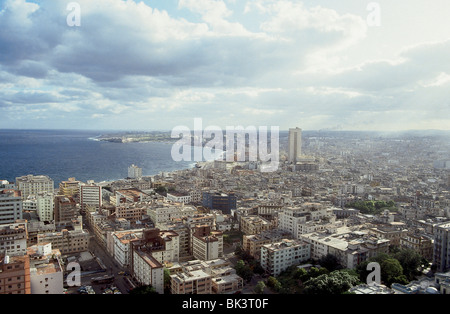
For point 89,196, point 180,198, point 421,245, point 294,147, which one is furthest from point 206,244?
point 294,147

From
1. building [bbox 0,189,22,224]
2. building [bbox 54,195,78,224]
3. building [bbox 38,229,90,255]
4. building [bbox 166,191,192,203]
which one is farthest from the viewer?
building [bbox 166,191,192,203]

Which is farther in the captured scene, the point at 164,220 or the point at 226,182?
the point at 226,182

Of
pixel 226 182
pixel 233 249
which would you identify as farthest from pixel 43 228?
pixel 226 182

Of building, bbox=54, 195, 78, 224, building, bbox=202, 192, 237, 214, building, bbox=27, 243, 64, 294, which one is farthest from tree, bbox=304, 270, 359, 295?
building, bbox=54, 195, 78, 224

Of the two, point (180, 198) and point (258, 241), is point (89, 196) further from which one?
point (258, 241)

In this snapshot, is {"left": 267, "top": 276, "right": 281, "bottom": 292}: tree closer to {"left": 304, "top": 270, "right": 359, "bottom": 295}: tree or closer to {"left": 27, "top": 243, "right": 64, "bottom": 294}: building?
{"left": 304, "top": 270, "right": 359, "bottom": 295}: tree

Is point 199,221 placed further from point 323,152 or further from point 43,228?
point 323,152
